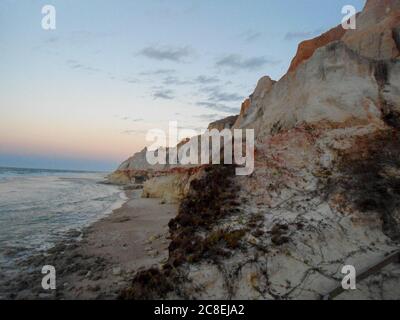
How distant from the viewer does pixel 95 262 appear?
8195 mm

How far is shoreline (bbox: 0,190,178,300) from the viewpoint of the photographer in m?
6.41

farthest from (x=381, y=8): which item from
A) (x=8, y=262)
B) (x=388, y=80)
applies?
(x=8, y=262)

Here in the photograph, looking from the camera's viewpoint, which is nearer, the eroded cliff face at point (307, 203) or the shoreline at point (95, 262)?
the eroded cliff face at point (307, 203)

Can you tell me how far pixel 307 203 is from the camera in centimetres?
823

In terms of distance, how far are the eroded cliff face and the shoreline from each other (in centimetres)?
138

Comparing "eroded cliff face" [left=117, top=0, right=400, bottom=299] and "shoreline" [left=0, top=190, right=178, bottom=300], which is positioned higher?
"eroded cliff face" [left=117, top=0, right=400, bottom=299]

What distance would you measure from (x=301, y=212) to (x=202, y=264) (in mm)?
3376

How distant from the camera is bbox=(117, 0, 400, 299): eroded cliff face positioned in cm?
577

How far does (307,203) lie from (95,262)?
646cm

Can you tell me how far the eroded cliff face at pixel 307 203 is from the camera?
5766 millimetres

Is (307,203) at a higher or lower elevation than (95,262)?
higher

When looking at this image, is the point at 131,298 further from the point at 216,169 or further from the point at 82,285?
the point at 216,169

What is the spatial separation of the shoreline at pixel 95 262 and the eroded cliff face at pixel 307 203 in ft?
4.52

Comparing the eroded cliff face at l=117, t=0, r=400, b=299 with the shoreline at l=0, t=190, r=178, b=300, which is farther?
the shoreline at l=0, t=190, r=178, b=300
